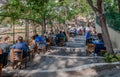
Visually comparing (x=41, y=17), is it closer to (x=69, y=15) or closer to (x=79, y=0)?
(x=69, y=15)

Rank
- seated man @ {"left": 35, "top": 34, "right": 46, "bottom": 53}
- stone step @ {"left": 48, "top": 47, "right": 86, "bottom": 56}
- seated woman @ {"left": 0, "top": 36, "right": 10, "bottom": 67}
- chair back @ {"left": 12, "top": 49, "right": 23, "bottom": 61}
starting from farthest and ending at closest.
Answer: stone step @ {"left": 48, "top": 47, "right": 86, "bottom": 56} < seated man @ {"left": 35, "top": 34, "right": 46, "bottom": 53} < chair back @ {"left": 12, "top": 49, "right": 23, "bottom": 61} < seated woman @ {"left": 0, "top": 36, "right": 10, "bottom": 67}

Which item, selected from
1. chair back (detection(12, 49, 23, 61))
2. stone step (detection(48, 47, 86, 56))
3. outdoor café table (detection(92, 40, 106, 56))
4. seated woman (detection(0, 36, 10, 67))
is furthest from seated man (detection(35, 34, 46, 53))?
chair back (detection(12, 49, 23, 61))

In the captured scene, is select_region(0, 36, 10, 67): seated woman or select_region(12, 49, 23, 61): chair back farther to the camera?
select_region(12, 49, 23, 61): chair back

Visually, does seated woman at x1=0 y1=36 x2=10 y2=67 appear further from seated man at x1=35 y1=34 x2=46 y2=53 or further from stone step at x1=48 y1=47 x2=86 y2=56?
stone step at x1=48 y1=47 x2=86 y2=56

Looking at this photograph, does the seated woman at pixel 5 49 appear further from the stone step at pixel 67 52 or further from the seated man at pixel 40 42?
the stone step at pixel 67 52

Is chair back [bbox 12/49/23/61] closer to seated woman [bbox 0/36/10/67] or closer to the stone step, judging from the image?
seated woman [bbox 0/36/10/67]

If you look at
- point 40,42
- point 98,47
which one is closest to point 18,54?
point 40,42

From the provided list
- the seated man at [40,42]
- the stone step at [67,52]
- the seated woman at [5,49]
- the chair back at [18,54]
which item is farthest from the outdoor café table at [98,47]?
the chair back at [18,54]

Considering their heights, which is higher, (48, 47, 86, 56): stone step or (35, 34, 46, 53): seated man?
(35, 34, 46, 53): seated man

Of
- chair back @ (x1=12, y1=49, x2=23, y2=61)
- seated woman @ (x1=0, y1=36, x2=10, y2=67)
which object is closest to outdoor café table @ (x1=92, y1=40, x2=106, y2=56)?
seated woman @ (x1=0, y1=36, x2=10, y2=67)

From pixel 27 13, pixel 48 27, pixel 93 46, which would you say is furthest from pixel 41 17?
pixel 93 46

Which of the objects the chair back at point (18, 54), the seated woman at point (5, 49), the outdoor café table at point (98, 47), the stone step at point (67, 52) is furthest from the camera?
the stone step at point (67, 52)

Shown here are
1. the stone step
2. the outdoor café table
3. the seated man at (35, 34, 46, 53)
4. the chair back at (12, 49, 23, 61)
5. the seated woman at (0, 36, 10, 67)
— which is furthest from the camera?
the stone step

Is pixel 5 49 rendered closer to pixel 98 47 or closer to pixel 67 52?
pixel 98 47
